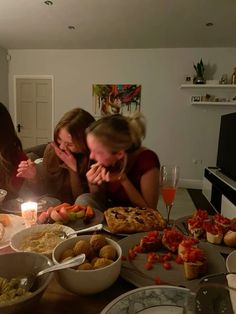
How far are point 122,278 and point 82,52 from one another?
4593 mm

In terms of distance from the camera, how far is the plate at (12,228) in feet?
2.51

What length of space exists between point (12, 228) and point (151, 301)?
0.53 meters

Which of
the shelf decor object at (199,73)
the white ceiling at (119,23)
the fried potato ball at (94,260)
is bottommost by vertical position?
the fried potato ball at (94,260)

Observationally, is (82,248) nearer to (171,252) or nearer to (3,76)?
(171,252)

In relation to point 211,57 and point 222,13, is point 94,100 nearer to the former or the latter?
point 211,57

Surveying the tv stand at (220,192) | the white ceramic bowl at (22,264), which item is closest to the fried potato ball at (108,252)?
the white ceramic bowl at (22,264)

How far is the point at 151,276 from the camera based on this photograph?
625 mm

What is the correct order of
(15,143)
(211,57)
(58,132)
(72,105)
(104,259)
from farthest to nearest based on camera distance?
(72,105) < (211,57) < (15,143) < (58,132) < (104,259)

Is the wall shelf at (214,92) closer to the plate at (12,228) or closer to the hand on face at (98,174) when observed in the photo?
the hand on face at (98,174)

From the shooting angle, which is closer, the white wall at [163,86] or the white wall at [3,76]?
the white wall at [163,86]

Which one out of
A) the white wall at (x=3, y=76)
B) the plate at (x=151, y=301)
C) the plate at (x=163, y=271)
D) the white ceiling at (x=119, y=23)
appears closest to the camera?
the plate at (x=151, y=301)

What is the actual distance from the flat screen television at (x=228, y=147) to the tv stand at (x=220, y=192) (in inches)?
3.2

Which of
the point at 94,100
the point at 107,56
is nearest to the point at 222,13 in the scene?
the point at 107,56

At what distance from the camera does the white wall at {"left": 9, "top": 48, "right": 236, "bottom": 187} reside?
4348mm
